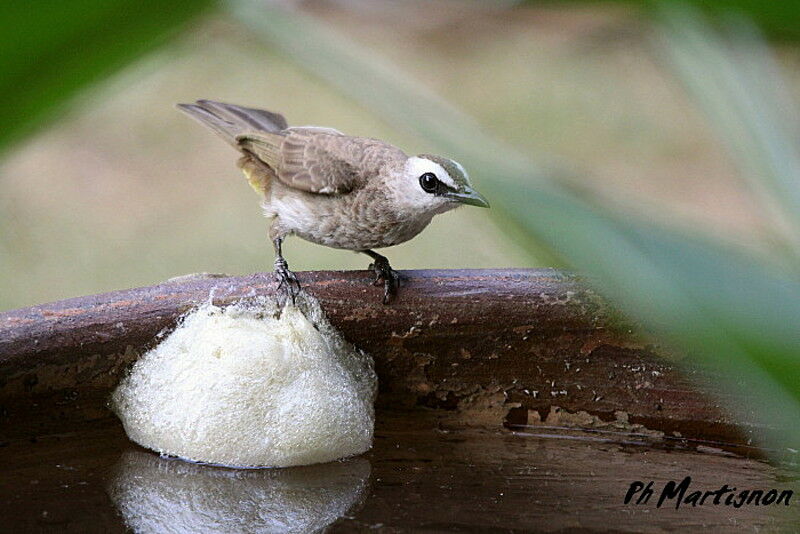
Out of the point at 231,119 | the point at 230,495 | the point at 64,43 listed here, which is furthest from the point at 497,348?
the point at 64,43

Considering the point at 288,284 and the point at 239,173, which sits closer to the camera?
the point at 288,284

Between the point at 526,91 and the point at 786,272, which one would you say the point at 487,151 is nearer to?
the point at 786,272

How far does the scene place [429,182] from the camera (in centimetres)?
258

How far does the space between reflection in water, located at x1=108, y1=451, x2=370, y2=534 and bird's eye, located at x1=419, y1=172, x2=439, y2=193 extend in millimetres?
773

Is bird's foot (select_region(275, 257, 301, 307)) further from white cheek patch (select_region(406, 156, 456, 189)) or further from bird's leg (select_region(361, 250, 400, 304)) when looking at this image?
white cheek patch (select_region(406, 156, 456, 189))

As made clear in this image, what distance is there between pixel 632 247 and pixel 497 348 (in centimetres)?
187

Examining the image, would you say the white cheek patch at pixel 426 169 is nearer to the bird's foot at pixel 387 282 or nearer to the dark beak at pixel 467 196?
the dark beak at pixel 467 196

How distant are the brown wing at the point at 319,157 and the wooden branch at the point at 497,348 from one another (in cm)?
47

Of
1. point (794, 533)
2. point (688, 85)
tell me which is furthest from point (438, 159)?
point (688, 85)

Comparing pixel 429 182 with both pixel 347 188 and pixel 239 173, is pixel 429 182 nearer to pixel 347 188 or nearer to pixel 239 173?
pixel 347 188

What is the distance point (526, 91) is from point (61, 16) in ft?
23.0

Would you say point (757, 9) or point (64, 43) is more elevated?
point (757, 9)

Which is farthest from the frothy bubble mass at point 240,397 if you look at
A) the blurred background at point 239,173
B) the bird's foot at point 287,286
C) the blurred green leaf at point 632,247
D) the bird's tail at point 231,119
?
the blurred background at point 239,173

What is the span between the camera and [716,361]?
1.14 feet
